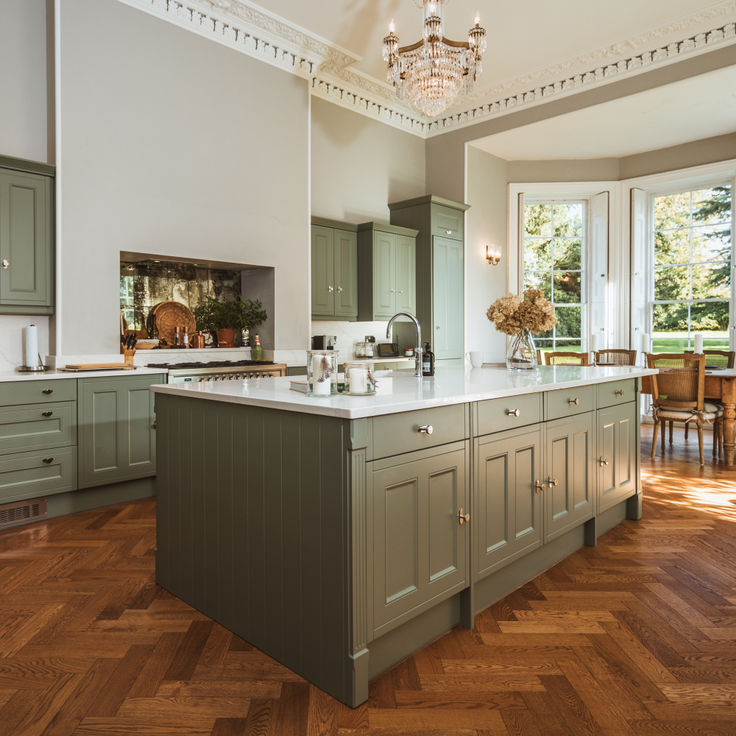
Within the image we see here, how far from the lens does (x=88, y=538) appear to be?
3.37 m

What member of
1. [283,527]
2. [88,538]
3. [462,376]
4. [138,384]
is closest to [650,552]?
[462,376]

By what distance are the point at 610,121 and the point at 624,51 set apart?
2.71ft

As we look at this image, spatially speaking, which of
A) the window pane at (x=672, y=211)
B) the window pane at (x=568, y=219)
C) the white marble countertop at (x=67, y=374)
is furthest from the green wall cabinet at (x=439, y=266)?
the white marble countertop at (x=67, y=374)

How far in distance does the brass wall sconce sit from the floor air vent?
5.70m

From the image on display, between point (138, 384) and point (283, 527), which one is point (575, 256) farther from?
point (283, 527)

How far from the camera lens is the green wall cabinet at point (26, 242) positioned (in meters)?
3.79

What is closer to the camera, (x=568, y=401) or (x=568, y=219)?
(x=568, y=401)

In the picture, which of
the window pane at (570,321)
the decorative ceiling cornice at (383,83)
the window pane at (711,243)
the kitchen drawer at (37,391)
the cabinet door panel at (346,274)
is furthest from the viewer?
the window pane at (570,321)

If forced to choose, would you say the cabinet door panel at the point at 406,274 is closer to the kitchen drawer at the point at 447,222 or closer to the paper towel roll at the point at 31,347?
the kitchen drawer at the point at 447,222

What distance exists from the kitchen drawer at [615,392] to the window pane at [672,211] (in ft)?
16.3

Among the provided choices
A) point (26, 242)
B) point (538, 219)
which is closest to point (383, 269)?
point (538, 219)

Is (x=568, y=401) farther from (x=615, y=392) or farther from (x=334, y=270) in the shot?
(x=334, y=270)

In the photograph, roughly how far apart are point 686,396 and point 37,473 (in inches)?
209

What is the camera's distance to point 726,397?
17.0 feet
